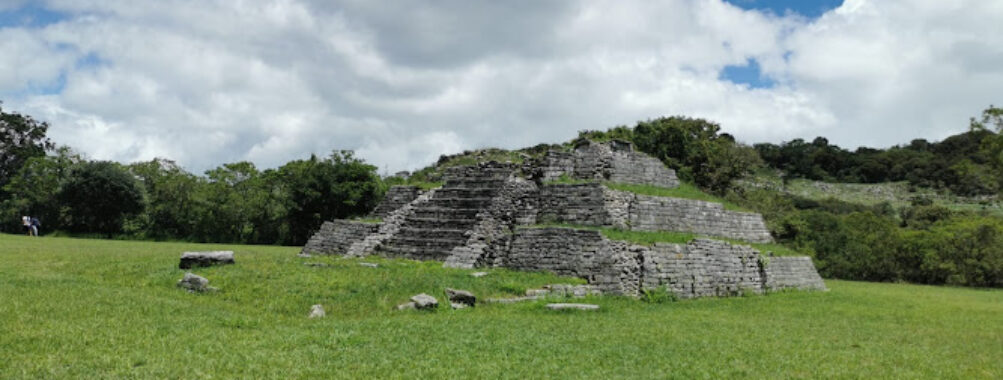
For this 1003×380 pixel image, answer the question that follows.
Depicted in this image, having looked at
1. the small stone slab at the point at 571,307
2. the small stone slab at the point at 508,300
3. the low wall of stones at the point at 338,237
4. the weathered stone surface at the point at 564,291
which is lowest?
the small stone slab at the point at 571,307

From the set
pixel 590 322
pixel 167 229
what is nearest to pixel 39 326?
pixel 590 322

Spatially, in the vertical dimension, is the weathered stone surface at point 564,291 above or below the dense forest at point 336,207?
below

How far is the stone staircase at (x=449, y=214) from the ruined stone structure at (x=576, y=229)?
46 millimetres

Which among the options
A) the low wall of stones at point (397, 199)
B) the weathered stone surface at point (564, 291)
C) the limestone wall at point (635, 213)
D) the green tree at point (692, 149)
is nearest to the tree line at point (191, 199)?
the low wall of stones at point (397, 199)

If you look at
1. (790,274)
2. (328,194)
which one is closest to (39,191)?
(328,194)

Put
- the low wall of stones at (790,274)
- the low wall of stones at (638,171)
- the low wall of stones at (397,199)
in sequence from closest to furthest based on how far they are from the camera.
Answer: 1. the low wall of stones at (790,274)
2. the low wall of stones at (638,171)
3. the low wall of stones at (397,199)

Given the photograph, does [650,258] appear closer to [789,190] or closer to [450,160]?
[450,160]

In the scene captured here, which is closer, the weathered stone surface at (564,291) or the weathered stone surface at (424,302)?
the weathered stone surface at (424,302)

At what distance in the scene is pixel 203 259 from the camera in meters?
15.4

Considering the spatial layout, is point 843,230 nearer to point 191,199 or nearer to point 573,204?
point 573,204

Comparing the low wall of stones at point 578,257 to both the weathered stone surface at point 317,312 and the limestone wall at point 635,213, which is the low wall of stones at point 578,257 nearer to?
the limestone wall at point 635,213

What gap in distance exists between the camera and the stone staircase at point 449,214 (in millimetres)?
20656

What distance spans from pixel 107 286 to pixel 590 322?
34.6 feet

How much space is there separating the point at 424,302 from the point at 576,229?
610cm
